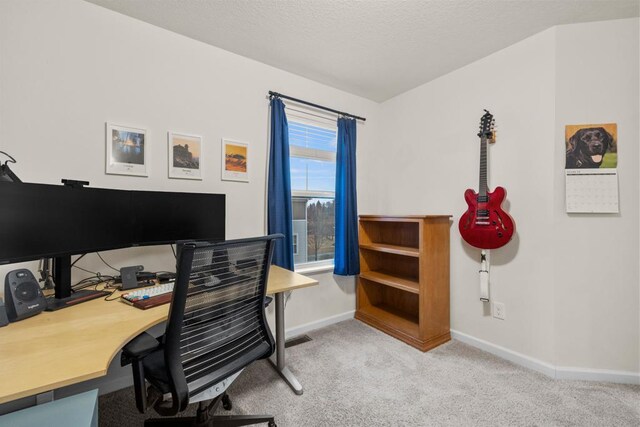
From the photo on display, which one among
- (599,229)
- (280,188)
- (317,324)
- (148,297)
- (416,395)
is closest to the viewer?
(148,297)

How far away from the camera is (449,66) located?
2.52m

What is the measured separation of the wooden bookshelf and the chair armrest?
77.8 inches

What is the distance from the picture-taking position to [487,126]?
2.28 m

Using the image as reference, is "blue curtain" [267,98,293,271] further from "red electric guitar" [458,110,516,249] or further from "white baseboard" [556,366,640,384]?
"white baseboard" [556,366,640,384]

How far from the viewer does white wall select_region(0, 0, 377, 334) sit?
1.59m

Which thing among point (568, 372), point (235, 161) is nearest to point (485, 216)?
point (568, 372)

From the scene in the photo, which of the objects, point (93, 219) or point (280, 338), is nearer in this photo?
point (93, 219)

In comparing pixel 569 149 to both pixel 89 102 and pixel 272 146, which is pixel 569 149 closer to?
pixel 272 146

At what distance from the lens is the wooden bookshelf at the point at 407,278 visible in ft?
7.80

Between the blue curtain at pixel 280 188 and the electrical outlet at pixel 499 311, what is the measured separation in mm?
1737

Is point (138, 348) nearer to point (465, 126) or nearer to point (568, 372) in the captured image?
point (568, 372)

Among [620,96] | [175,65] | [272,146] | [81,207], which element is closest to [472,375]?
[620,96]

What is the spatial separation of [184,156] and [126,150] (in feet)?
1.17

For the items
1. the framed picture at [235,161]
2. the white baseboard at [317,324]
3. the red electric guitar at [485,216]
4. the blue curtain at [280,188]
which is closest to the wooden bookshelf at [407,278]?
the white baseboard at [317,324]
